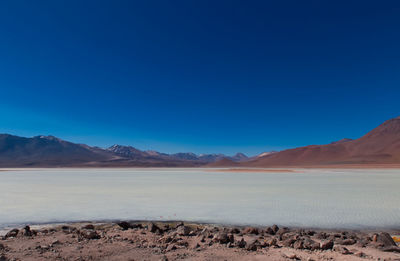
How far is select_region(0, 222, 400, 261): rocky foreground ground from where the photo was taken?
473 cm

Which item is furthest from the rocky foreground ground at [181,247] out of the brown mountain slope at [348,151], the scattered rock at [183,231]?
the brown mountain slope at [348,151]

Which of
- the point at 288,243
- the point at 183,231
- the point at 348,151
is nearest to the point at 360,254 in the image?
the point at 288,243

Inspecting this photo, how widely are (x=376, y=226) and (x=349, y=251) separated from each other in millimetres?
3383

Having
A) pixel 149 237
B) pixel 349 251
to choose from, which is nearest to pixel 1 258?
pixel 149 237

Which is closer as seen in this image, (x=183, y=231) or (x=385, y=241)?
(x=385, y=241)

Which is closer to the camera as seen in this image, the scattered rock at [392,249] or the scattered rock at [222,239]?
the scattered rock at [392,249]

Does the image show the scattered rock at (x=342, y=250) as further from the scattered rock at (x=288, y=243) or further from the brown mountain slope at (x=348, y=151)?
the brown mountain slope at (x=348, y=151)

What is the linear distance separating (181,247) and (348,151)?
160415mm

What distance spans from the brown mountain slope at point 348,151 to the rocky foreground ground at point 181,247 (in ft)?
426

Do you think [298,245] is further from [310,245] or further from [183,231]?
[183,231]

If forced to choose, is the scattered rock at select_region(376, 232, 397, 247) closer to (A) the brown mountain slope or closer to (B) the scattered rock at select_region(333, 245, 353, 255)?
(B) the scattered rock at select_region(333, 245, 353, 255)

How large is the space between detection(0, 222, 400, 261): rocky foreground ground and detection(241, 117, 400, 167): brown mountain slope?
12985 centimetres

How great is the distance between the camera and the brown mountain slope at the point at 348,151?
432 ft

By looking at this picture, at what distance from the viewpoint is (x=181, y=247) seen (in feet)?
17.2
